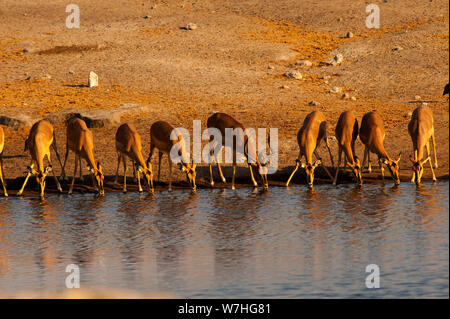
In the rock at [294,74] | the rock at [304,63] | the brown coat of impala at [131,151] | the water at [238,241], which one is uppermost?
the rock at [304,63]

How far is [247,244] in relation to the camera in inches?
618

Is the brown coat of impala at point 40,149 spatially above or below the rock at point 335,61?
below

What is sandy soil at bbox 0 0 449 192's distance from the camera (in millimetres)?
29281

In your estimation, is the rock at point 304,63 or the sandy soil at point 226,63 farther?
the rock at point 304,63

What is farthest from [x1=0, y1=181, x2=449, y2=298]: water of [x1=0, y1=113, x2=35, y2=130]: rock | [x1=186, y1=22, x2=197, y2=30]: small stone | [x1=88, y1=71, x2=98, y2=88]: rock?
[x1=186, y1=22, x2=197, y2=30]: small stone

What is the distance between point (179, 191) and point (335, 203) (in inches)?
173

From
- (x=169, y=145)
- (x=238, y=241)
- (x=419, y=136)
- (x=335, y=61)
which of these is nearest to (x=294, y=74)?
(x=335, y=61)

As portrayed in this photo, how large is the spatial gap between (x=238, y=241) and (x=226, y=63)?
74.2 feet

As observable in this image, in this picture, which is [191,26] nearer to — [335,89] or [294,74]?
[294,74]

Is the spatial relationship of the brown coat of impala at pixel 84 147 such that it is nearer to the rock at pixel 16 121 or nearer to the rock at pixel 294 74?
the rock at pixel 16 121

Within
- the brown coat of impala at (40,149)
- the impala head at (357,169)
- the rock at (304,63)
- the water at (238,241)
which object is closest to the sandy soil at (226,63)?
the rock at (304,63)

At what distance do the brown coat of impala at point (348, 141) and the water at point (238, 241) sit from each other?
62 cm

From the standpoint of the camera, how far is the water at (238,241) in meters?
12.9

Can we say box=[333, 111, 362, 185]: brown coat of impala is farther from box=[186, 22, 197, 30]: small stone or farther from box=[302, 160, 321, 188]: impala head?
box=[186, 22, 197, 30]: small stone
